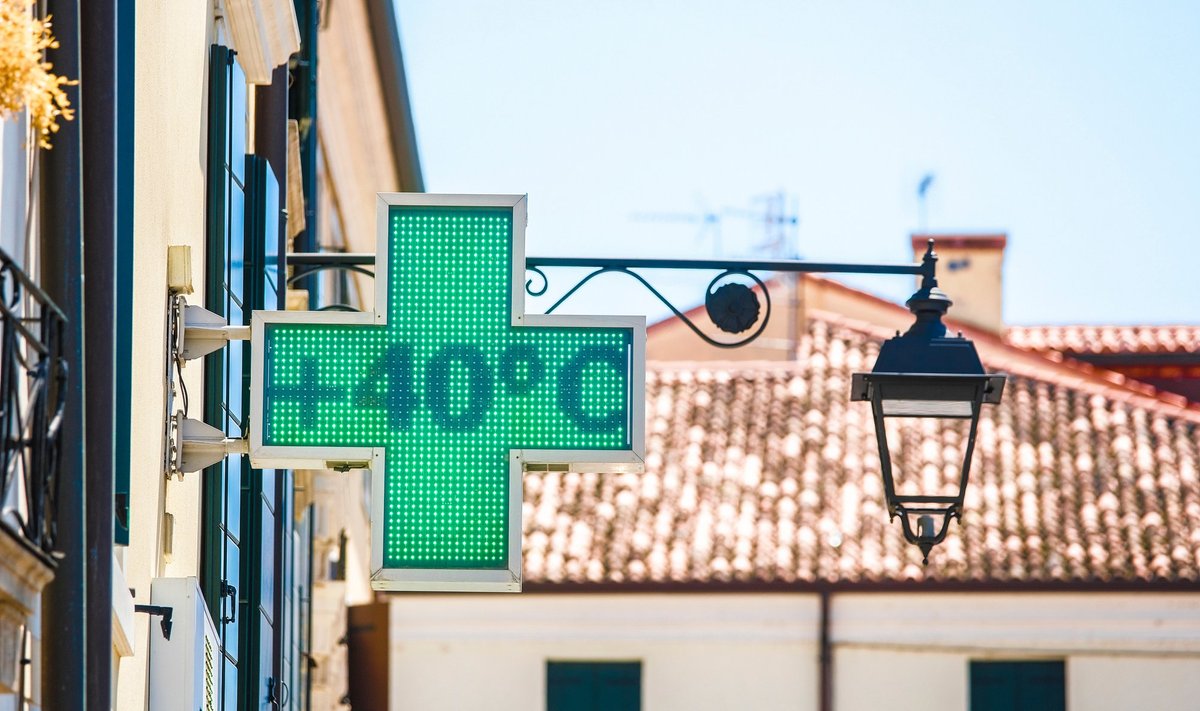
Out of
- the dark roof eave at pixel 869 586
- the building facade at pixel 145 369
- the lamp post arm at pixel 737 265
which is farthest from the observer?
the dark roof eave at pixel 869 586

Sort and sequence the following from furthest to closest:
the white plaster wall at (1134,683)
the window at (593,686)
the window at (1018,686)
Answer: the window at (593,686), the white plaster wall at (1134,683), the window at (1018,686)

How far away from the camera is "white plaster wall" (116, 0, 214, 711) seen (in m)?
6.07

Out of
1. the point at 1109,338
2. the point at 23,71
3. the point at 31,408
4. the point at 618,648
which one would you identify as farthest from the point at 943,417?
the point at 1109,338

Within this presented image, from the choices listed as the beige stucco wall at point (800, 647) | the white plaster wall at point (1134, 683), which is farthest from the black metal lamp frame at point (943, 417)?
the white plaster wall at point (1134, 683)

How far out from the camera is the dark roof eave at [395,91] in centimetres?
1922

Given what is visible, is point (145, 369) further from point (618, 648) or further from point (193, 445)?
point (618, 648)

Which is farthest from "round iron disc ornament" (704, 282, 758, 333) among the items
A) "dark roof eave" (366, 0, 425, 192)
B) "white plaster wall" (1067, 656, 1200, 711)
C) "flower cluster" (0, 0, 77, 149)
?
"white plaster wall" (1067, 656, 1200, 711)

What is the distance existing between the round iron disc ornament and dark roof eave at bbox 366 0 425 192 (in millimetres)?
11841

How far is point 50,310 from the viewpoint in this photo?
4.43 m

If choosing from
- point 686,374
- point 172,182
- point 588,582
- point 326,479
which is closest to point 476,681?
point 588,582

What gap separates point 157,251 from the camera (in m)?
6.41

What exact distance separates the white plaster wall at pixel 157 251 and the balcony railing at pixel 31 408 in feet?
4.13

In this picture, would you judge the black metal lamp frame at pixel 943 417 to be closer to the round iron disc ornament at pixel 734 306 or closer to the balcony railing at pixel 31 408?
the round iron disc ornament at pixel 734 306

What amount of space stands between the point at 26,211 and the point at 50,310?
0.52 metres
